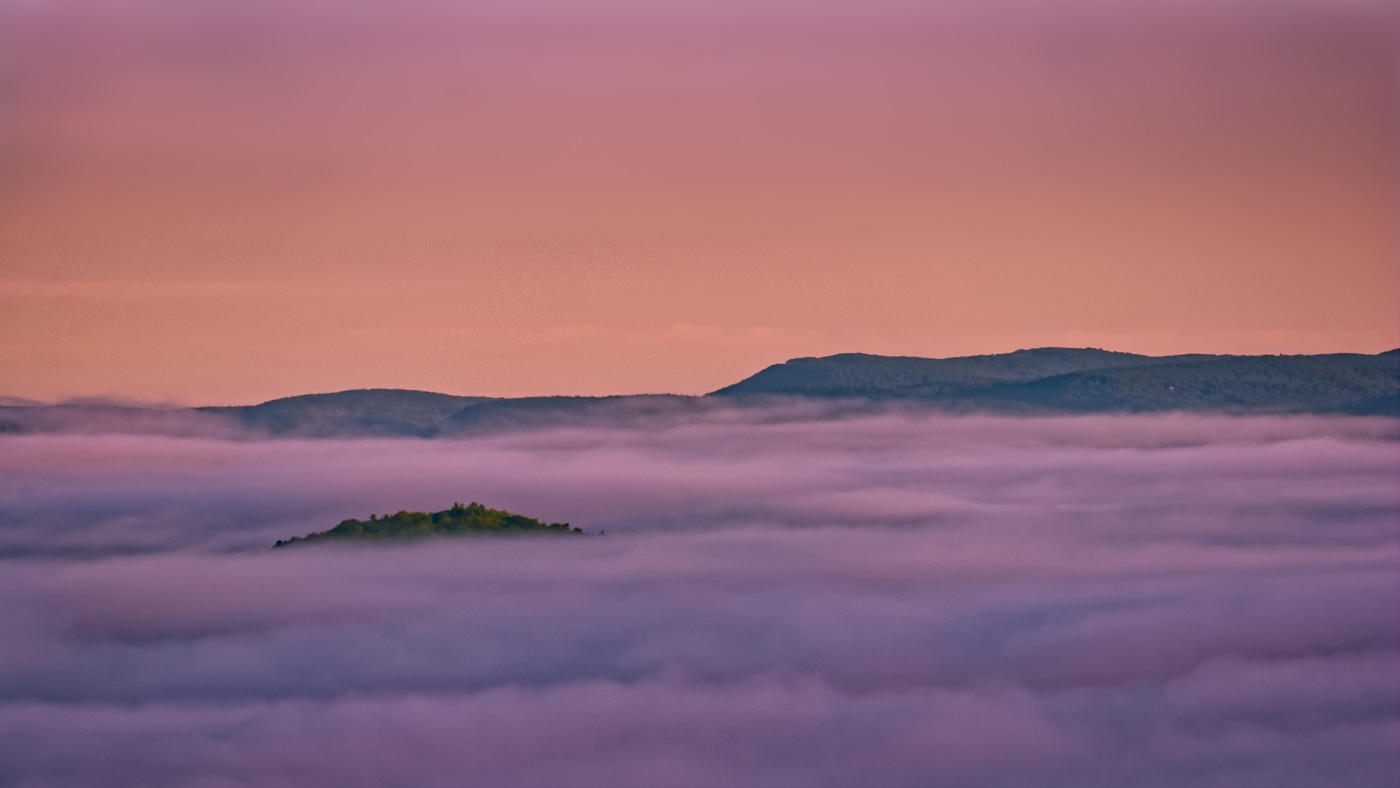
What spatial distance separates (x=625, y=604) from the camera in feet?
601

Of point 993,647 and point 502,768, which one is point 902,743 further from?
point 993,647

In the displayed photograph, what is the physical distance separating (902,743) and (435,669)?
4297cm

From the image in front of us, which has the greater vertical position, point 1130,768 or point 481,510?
point 481,510

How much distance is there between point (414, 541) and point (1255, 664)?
7275 centimetres

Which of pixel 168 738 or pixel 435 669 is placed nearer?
pixel 168 738

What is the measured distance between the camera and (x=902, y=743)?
13312 cm

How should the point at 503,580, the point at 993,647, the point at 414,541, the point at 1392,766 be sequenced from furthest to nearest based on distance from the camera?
1. the point at 414,541
2. the point at 503,580
3. the point at 993,647
4. the point at 1392,766

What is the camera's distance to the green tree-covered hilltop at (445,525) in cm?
18012

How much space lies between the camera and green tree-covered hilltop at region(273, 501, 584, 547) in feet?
591

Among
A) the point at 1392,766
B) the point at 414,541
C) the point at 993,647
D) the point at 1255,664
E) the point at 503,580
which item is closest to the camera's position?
the point at 1392,766

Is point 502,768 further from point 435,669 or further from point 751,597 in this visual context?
point 751,597

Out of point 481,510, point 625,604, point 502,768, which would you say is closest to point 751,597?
point 625,604

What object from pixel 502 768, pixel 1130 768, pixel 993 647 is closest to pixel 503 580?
pixel 993 647

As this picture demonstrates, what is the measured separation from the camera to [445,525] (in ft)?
592
